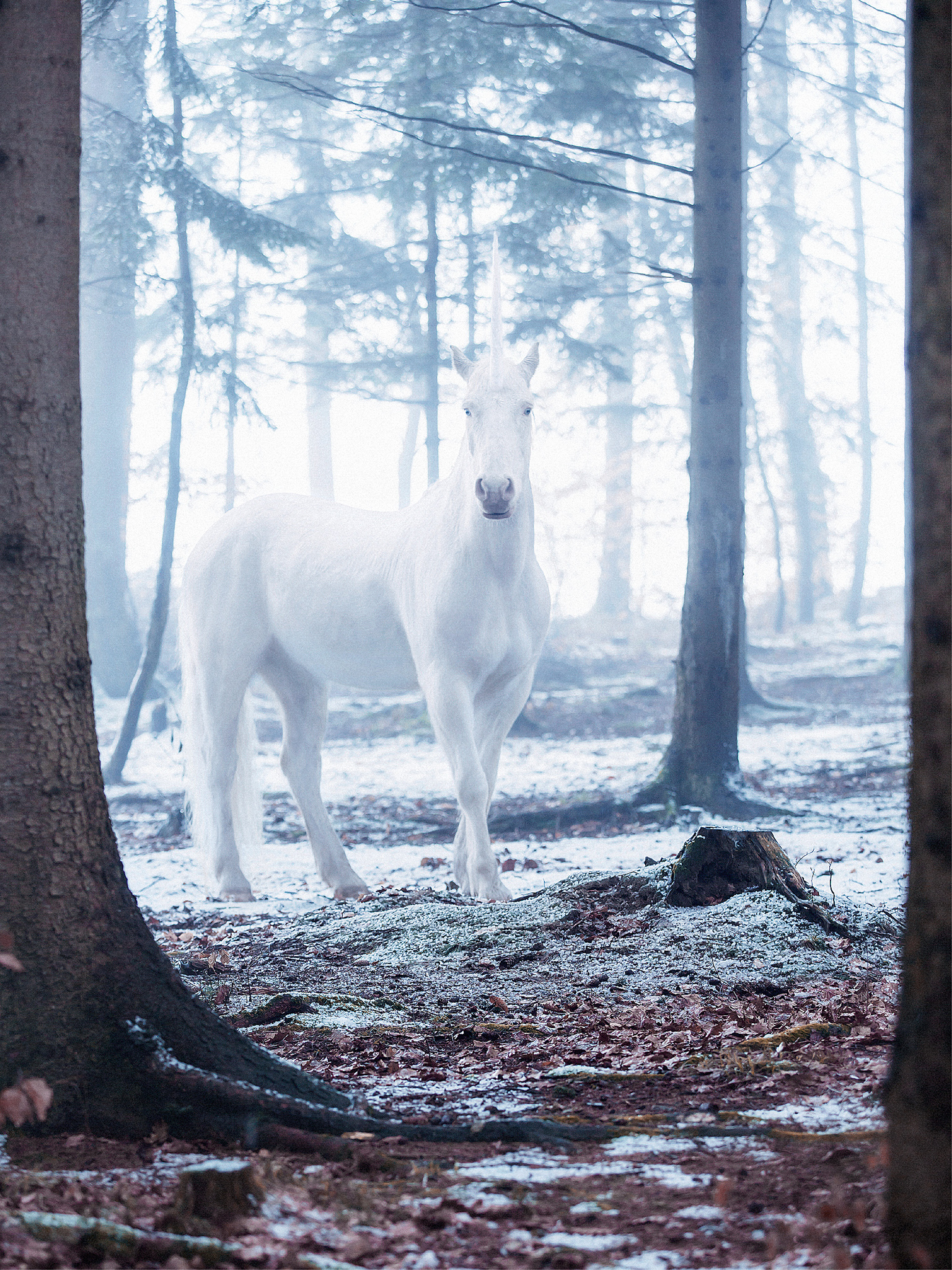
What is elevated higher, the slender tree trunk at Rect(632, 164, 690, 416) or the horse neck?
the slender tree trunk at Rect(632, 164, 690, 416)

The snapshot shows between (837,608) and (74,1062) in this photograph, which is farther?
(837,608)

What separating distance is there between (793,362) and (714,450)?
2038 cm

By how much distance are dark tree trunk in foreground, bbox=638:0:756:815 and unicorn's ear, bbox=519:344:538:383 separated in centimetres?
239

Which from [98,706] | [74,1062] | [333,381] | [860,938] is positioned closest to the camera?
[74,1062]

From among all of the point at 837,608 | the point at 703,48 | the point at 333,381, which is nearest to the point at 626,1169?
the point at 703,48

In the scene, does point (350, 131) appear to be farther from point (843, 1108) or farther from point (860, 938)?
point (843, 1108)

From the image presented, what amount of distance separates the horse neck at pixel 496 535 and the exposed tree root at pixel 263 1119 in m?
3.65

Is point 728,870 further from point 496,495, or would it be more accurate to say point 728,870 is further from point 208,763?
point 208,763

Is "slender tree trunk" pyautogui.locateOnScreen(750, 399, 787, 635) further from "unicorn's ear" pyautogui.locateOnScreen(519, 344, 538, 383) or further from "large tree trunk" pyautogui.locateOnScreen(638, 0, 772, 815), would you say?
"unicorn's ear" pyautogui.locateOnScreen(519, 344, 538, 383)

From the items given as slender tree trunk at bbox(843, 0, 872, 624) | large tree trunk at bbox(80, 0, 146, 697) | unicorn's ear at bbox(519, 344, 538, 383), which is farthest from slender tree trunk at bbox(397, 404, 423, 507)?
unicorn's ear at bbox(519, 344, 538, 383)

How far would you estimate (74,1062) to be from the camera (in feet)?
9.21

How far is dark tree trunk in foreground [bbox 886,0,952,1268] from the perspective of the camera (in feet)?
5.97

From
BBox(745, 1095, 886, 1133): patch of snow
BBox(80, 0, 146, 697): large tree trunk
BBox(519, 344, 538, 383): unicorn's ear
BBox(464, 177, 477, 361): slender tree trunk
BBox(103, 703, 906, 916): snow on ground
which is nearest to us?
BBox(745, 1095, 886, 1133): patch of snow

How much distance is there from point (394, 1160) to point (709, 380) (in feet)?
22.4
